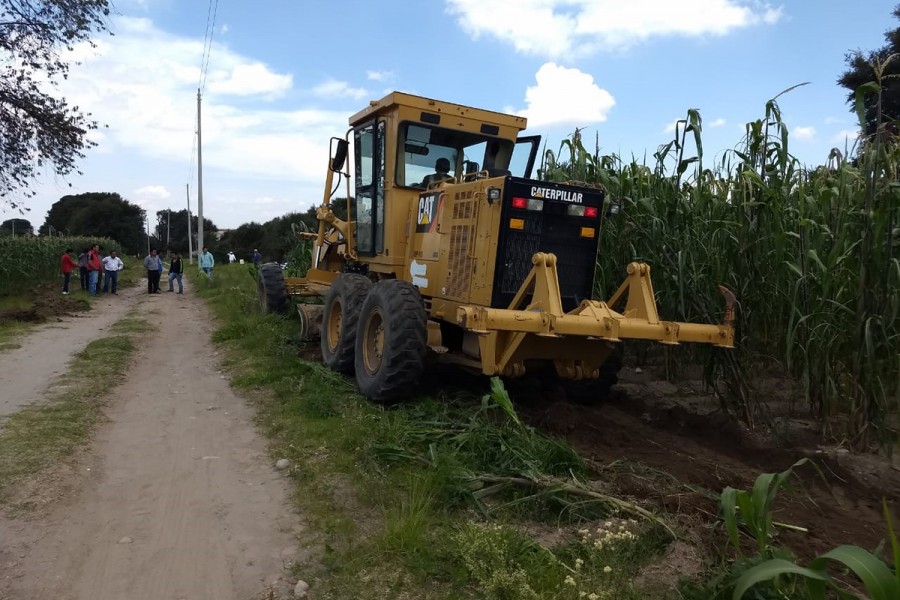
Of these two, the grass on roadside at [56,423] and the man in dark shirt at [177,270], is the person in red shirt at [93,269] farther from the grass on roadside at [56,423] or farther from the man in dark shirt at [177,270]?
the grass on roadside at [56,423]

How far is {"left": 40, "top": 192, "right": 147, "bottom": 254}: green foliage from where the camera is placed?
70375 mm

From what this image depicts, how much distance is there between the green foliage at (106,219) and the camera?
70.4 meters

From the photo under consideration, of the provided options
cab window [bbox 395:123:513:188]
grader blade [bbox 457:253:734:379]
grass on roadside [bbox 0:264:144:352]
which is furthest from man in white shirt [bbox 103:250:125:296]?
grader blade [bbox 457:253:734:379]

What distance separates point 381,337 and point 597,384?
2.18m

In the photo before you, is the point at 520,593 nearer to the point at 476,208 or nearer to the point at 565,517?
the point at 565,517

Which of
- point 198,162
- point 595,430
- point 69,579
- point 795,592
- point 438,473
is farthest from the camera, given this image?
point 198,162

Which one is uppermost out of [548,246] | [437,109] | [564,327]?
[437,109]

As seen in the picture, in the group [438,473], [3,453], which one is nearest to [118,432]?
[3,453]

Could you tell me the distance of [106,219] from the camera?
71625 mm

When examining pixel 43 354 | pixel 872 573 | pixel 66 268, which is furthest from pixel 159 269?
pixel 872 573

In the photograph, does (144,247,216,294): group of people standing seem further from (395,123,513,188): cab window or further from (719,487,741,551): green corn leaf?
(719,487,741,551): green corn leaf

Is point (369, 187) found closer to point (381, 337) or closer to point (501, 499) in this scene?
point (381, 337)

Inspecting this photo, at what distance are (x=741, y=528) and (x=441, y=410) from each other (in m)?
2.86

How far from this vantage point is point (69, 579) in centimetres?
345
